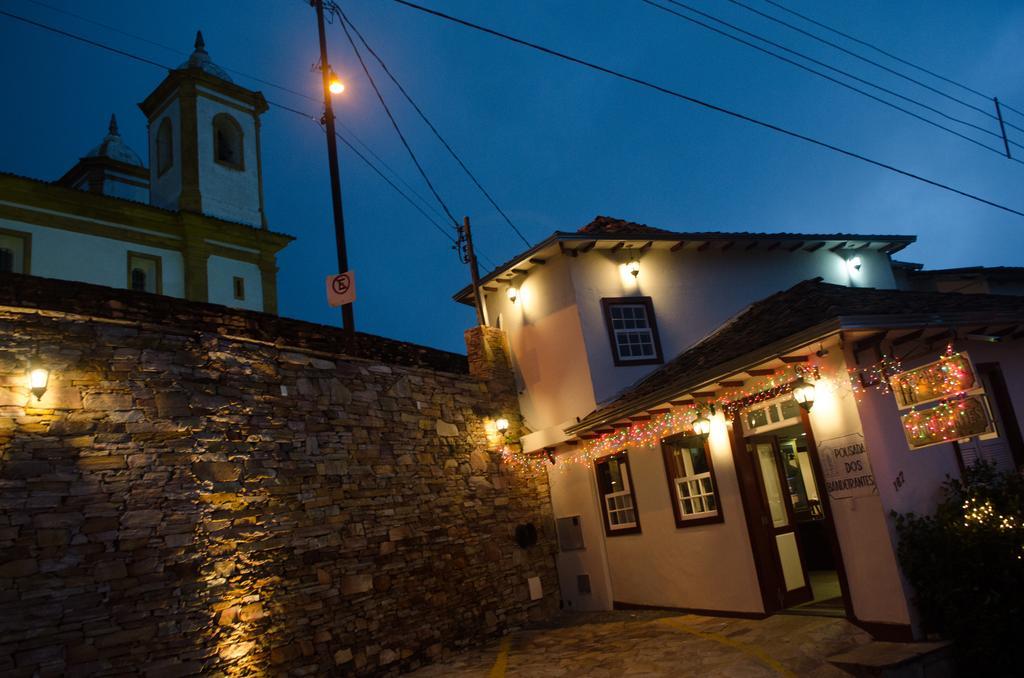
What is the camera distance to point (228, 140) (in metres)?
27.1

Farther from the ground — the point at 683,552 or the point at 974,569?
the point at 683,552

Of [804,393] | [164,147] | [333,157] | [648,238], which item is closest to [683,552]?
[804,393]

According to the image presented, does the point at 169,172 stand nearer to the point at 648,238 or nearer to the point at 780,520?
the point at 648,238

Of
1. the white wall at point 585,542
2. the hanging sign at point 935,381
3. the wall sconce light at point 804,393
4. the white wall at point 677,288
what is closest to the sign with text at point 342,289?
the white wall at point 677,288

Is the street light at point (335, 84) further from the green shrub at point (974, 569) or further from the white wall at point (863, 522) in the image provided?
the green shrub at point (974, 569)

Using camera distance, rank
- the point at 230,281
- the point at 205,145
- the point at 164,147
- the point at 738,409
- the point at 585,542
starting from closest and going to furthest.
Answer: the point at 738,409 < the point at 585,542 < the point at 230,281 < the point at 205,145 < the point at 164,147

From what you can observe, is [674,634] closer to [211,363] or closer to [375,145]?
[211,363]

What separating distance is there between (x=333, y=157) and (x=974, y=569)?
1243cm

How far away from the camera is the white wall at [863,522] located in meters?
Answer: 7.83

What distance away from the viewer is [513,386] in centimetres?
1439

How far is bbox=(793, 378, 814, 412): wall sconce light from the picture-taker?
27.9ft

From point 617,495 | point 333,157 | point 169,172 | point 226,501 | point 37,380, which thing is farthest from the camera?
point 169,172

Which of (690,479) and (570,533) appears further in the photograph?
(570,533)

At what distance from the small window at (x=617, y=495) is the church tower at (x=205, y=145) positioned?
18.5 meters
